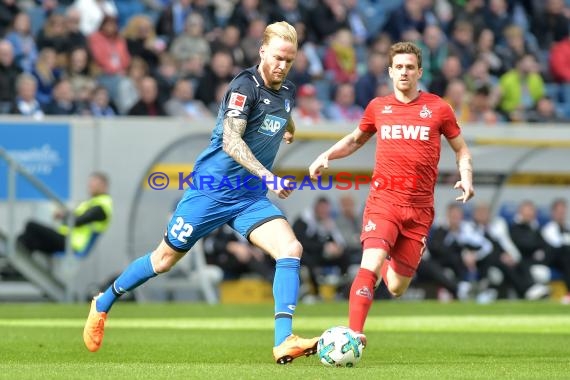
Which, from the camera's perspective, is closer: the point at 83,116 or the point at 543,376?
the point at 543,376

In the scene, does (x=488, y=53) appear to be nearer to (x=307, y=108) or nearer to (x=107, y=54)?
(x=307, y=108)

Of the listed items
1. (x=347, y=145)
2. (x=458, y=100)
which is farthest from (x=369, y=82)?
(x=347, y=145)

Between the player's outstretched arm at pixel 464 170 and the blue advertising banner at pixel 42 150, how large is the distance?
10509 mm

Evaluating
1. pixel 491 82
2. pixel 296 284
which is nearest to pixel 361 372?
pixel 296 284

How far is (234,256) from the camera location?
20.9 m

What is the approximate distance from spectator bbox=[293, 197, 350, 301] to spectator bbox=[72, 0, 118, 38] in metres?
4.50

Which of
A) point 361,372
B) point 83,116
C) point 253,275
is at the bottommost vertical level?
point 253,275

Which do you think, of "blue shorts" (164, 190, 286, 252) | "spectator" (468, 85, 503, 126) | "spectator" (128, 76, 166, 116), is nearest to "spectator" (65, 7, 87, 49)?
"spectator" (128, 76, 166, 116)

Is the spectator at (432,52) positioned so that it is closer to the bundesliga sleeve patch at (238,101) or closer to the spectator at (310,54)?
the spectator at (310,54)

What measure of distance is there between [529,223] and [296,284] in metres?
13.5

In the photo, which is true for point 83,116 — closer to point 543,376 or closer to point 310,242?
point 310,242

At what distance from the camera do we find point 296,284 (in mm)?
9594

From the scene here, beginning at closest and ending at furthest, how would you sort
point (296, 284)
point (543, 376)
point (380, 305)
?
point (543, 376), point (296, 284), point (380, 305)

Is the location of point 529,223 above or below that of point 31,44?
below
